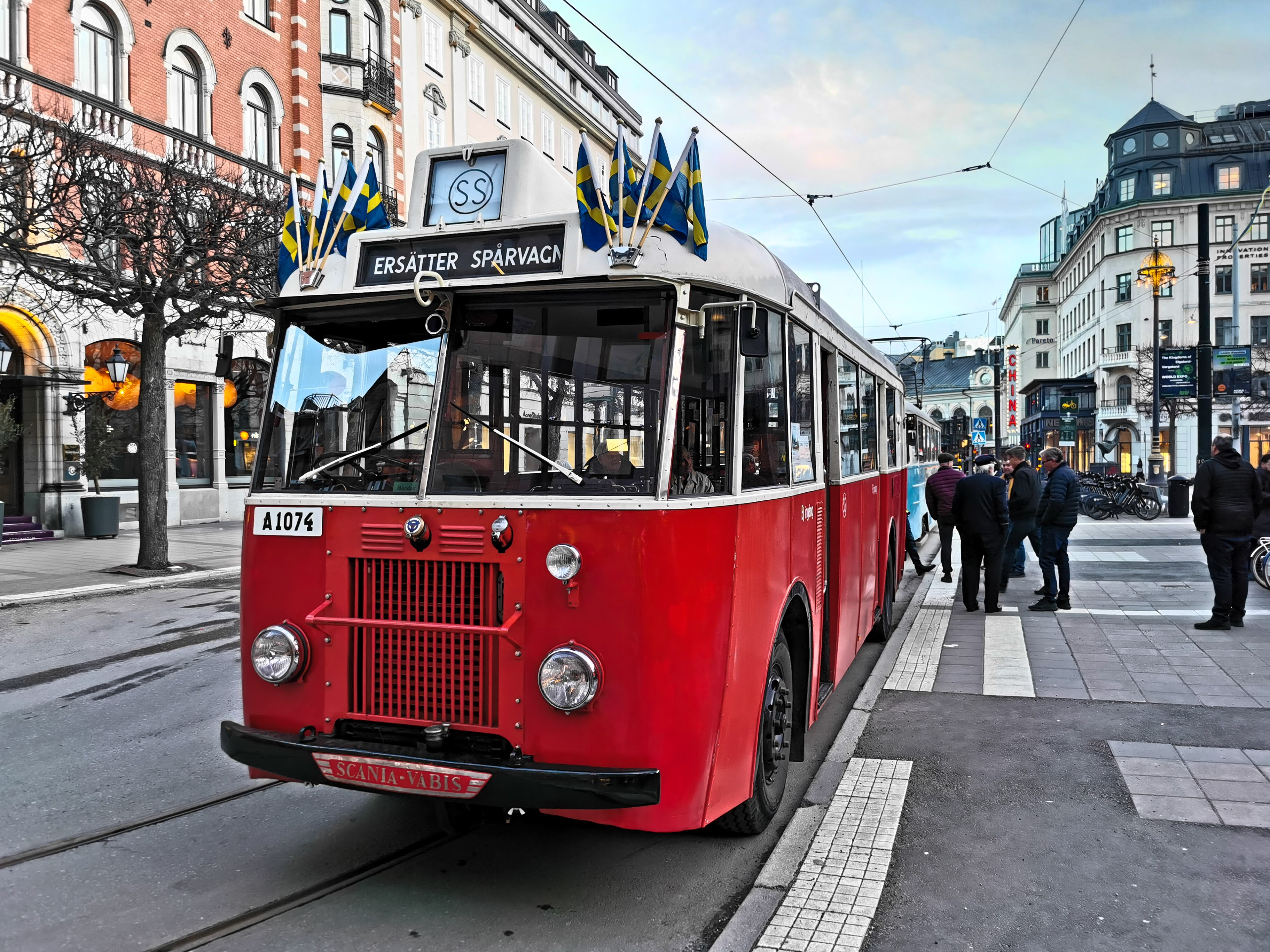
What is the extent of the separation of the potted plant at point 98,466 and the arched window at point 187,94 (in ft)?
25.2

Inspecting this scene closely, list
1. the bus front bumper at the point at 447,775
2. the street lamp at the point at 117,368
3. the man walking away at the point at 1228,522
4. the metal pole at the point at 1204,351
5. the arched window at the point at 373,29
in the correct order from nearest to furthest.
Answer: the bus front bumper at the point at 447,775 < the man walking away at the point at 1228,522 < the metal pole at the point at 1204,351 < the street lamp at the point at 117,368 < the arched window at the point at 373,29

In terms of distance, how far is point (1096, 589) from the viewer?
39.7 ft

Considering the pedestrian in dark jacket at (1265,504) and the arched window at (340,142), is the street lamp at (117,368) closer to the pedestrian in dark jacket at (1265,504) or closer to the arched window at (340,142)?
the arched window at (340,142)

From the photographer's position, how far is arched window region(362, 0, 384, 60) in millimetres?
29141

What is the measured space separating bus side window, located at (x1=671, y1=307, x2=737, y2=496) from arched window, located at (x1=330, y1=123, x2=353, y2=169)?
27.4 metres

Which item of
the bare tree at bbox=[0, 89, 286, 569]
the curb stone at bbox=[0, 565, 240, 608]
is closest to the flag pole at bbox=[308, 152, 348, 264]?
the bare tree at bbox=[0, 89, 286, 569]

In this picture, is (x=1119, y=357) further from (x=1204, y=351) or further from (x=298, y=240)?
(x=298, y=240)

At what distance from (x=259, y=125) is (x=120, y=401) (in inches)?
354

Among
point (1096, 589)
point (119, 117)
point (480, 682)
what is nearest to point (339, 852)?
point (480, 682)

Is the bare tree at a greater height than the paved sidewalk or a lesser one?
greater

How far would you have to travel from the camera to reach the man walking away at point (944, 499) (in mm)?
12977

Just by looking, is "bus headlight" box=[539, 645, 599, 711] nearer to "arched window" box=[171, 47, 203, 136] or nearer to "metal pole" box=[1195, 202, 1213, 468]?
"metal pole" box=[1195, 202, 1213, 468]

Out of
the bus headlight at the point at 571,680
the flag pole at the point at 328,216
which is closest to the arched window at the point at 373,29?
the flag pole at the point at 328,216

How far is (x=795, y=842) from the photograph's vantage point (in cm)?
441
